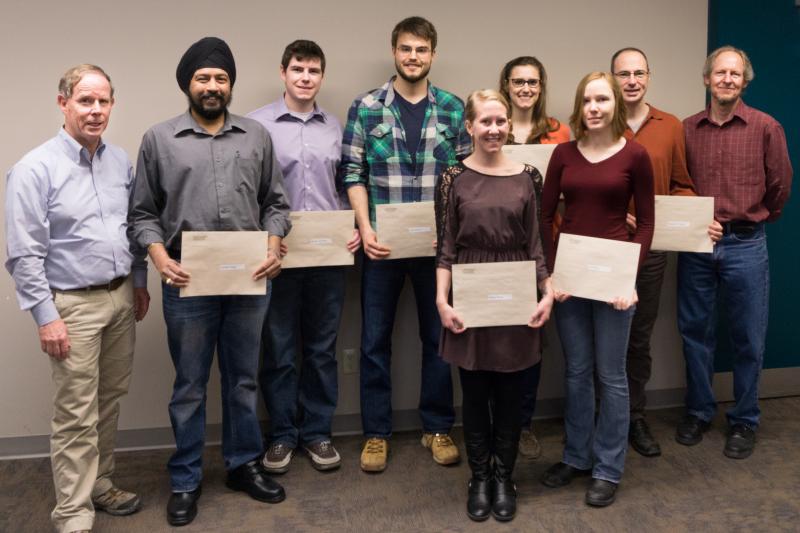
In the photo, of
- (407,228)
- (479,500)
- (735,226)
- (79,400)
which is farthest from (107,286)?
(735,226)

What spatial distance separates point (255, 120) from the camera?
2.83m

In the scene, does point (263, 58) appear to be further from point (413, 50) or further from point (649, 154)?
point (649, 154)

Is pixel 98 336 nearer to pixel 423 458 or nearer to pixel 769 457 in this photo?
pixel 423 458

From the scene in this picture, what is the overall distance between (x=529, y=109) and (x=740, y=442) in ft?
5.84

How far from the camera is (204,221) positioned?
2555 mm

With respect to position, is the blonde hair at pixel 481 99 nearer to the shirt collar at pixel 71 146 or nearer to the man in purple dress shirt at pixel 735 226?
the man in purple dress shirt at pixel 735 226

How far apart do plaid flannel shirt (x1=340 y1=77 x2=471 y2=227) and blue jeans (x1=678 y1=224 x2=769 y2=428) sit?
1232 millimetres

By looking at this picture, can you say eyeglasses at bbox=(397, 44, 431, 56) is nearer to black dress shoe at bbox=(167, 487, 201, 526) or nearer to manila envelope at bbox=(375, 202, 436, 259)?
manila envelope at bbox=(375, 202, 436, 259)

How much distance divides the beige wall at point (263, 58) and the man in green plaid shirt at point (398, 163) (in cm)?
36

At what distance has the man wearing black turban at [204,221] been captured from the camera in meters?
2.53

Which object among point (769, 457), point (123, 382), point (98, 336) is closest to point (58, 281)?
point (98, 336)

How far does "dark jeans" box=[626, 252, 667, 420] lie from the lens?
3240 millimetres

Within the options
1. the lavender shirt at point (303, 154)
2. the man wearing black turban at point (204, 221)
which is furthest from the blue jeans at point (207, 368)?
the lavender shirt at point (303, 154)

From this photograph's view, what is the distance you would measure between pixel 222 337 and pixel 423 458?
3.62ft
